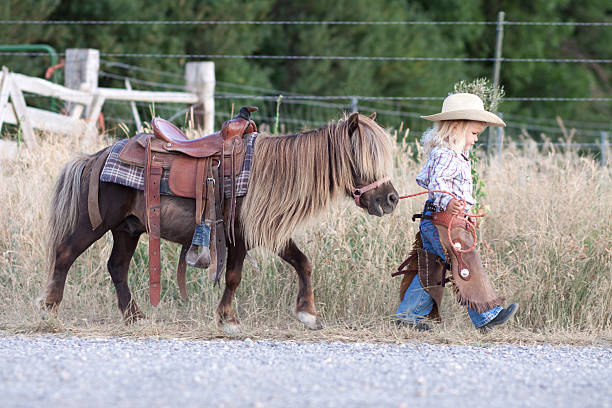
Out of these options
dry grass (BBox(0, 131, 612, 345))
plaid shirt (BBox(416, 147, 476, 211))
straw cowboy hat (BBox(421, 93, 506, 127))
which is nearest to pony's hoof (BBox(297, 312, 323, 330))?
dry grass (BBox(0, 131, 612, 345))

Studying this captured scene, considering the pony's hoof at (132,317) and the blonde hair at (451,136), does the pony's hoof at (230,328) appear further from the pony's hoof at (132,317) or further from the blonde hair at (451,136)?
the blonde hair at (451,136)

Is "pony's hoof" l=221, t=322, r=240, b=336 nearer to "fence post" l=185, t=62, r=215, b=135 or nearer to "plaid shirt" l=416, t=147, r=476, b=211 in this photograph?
"plaid shirt" l=416, t=147, r=476, b=211

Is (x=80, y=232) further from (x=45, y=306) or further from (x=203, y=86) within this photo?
(x=203, y=86)

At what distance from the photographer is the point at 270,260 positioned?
601cm

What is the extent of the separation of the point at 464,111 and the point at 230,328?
209 cm

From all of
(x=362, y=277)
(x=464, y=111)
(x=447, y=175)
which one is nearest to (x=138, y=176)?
(x=362, y=277)

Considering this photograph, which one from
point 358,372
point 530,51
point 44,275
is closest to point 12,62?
point 44,275

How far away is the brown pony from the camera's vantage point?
16.0 ft

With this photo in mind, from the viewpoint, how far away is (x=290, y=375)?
351 centimetres

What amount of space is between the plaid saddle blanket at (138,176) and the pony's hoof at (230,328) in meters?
0.84

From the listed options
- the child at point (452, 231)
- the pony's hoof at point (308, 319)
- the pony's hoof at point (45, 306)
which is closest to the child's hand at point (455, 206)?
the child at point (452, 231)

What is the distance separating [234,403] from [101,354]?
123 cm

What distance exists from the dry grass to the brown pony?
0.33m

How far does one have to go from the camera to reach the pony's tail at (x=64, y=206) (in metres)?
5.20
